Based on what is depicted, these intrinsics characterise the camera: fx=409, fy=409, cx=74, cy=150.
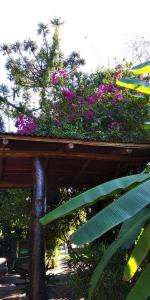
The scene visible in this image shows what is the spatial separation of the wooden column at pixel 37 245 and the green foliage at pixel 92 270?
0.55 meters

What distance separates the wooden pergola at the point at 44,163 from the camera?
6285 millimetres

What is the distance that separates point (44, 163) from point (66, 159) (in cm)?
Answer: 70

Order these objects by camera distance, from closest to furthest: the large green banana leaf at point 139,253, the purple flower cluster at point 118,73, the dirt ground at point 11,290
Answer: the large green banana leaf at point 139,253
the dirt ground at point 11,290
the purple flower cluster at point 118,73

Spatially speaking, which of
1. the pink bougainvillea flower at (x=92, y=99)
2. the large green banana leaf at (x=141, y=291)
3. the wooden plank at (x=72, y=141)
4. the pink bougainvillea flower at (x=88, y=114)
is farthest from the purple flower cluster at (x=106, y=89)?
the large green banana leaf at (x=141, y=291)

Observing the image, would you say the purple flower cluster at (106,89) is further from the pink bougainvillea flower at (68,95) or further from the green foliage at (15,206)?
the green foliage at (15,206)

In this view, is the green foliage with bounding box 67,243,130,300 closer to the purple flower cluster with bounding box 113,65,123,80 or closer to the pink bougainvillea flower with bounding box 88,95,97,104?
the pink bougainvillea flower with bounding box 88,95,97,104

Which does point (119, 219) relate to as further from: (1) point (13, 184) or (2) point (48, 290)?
(1) point (13, 184)

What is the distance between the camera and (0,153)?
6.86 metres

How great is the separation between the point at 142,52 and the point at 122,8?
457cm

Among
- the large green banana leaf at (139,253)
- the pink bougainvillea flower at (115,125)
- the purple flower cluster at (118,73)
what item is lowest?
the large green banana leaf at (139,253)

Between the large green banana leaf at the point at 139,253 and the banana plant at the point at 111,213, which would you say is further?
the large green banana leaf at the point at 139,253

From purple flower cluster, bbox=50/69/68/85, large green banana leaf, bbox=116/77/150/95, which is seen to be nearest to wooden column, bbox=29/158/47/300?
large green banana leaf, bbox=116/77/150/95

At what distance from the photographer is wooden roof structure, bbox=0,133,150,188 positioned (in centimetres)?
665

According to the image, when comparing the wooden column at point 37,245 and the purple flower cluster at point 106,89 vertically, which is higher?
the purple flower cluster at point 106,89
